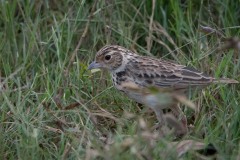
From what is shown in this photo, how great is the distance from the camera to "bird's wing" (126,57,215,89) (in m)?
6.74

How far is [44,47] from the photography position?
323 inches

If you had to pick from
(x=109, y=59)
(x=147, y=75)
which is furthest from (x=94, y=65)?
(x=147, y=75)

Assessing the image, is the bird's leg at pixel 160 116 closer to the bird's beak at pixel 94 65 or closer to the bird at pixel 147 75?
the bird at pixel 147 75

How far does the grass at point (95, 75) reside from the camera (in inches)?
242

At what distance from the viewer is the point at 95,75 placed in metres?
7.81

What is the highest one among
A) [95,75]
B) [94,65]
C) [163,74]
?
[163,74]

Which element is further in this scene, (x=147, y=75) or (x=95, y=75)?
(x=95, y=75)

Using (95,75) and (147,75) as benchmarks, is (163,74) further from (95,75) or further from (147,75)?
(95,75)

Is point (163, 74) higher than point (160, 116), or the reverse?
point (163, 74)

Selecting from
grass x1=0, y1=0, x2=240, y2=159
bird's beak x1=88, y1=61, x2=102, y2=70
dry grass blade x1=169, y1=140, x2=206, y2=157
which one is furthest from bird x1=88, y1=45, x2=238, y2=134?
dry grass blade x1=169, y1=140, x2=206, y2=157

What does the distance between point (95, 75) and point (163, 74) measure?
106 cm

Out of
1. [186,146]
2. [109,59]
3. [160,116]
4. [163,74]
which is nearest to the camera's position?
[186,146]

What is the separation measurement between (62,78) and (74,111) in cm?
70

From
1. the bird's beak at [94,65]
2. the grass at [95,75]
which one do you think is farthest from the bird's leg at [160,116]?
the bird's beak at [94,65]
